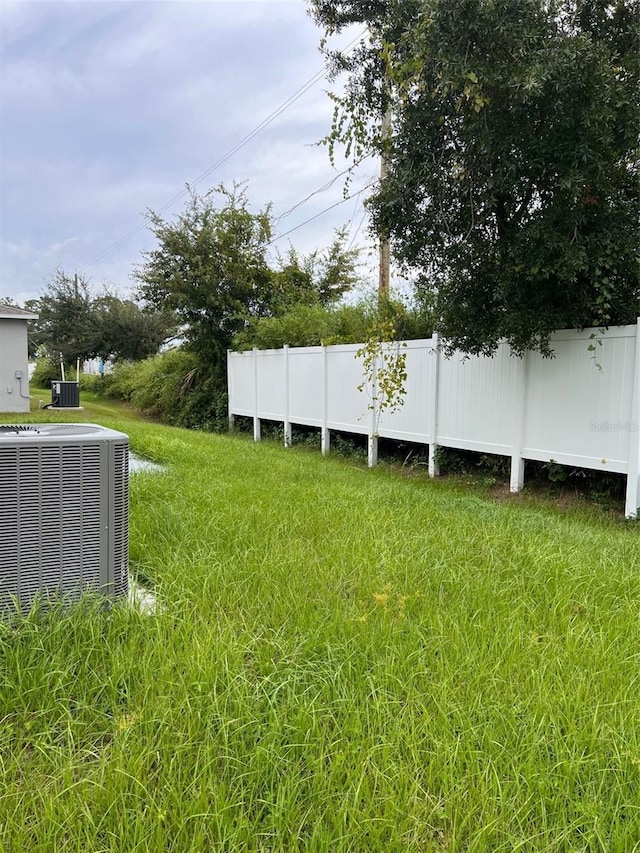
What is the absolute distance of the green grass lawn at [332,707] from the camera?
4.29 feet

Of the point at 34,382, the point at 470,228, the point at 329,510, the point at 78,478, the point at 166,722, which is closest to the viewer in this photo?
the point at 166,722

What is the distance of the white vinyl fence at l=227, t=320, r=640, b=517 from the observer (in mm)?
4645

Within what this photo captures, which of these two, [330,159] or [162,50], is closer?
[330,159]

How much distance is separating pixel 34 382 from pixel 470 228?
2616 centimetres

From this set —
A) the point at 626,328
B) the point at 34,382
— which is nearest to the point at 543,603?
the point at 626,328

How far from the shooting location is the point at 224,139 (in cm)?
1585

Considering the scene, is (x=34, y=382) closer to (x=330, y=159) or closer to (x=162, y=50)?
(x=162, y=50)

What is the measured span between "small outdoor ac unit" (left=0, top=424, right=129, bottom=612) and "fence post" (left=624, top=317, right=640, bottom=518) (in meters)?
4.16

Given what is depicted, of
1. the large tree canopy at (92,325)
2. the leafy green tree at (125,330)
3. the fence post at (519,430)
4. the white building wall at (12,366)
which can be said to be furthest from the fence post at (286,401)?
the large tree canopy at (92,325)

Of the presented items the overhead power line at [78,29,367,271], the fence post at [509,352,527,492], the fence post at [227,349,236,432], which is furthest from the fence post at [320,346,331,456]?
the overhead power line at [78,29,367,271]

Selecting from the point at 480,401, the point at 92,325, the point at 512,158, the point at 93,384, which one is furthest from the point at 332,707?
the point at 92,325

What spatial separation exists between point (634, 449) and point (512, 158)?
8.90 ft

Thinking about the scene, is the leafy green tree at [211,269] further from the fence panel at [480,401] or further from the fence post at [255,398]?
the fence panel at [480,401]

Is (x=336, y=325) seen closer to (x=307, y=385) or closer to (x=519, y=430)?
(x=307, y=385)
